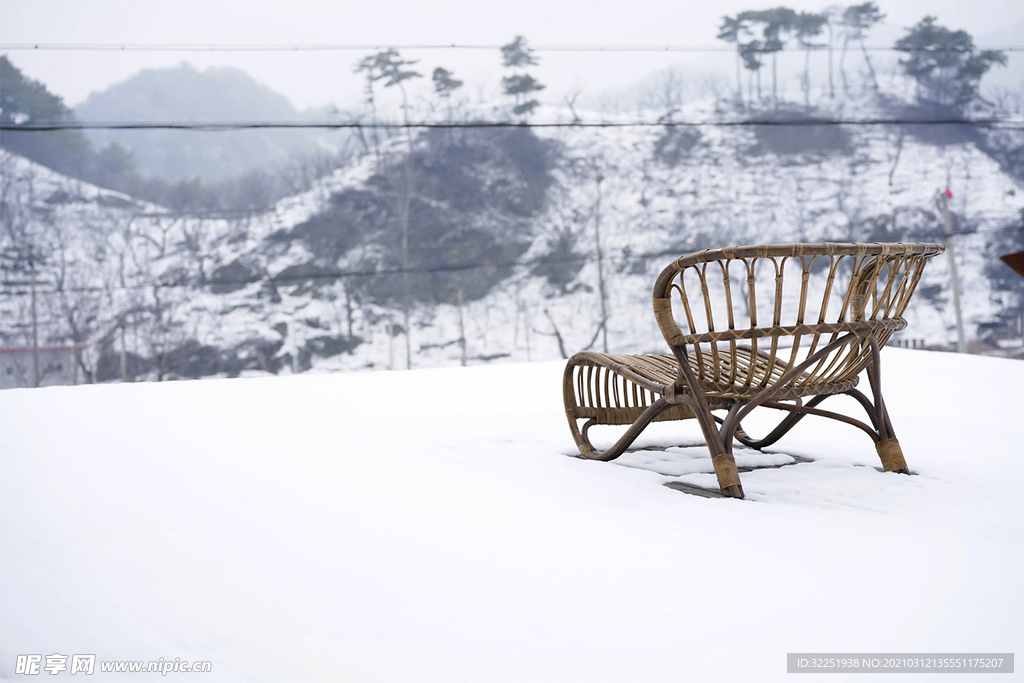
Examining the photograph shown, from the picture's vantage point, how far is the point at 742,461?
2.21m

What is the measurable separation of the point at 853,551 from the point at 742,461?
0.85 metres

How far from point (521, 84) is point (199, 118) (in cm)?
1261

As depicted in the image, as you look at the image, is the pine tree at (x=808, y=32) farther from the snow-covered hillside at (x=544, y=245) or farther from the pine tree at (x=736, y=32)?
the pine tree at (x=736, y=32)

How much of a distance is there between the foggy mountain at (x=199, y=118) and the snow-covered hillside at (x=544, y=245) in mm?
1913

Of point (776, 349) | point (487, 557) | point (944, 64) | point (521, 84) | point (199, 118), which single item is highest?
point (944, 64)

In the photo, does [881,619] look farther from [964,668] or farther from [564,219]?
[564,219]

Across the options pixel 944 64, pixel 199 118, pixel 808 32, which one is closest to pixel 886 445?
pixel 199 118

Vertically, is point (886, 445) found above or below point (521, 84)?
below

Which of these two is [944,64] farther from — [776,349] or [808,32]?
[776,349]

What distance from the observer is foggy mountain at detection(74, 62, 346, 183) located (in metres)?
26.4

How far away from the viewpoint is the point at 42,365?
74.8 feet

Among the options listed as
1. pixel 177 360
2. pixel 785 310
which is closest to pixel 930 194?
pixel 785 310

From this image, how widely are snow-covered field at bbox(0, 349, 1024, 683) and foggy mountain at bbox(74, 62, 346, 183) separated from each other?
26.7 m

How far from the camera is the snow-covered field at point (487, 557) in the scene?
102 cm
